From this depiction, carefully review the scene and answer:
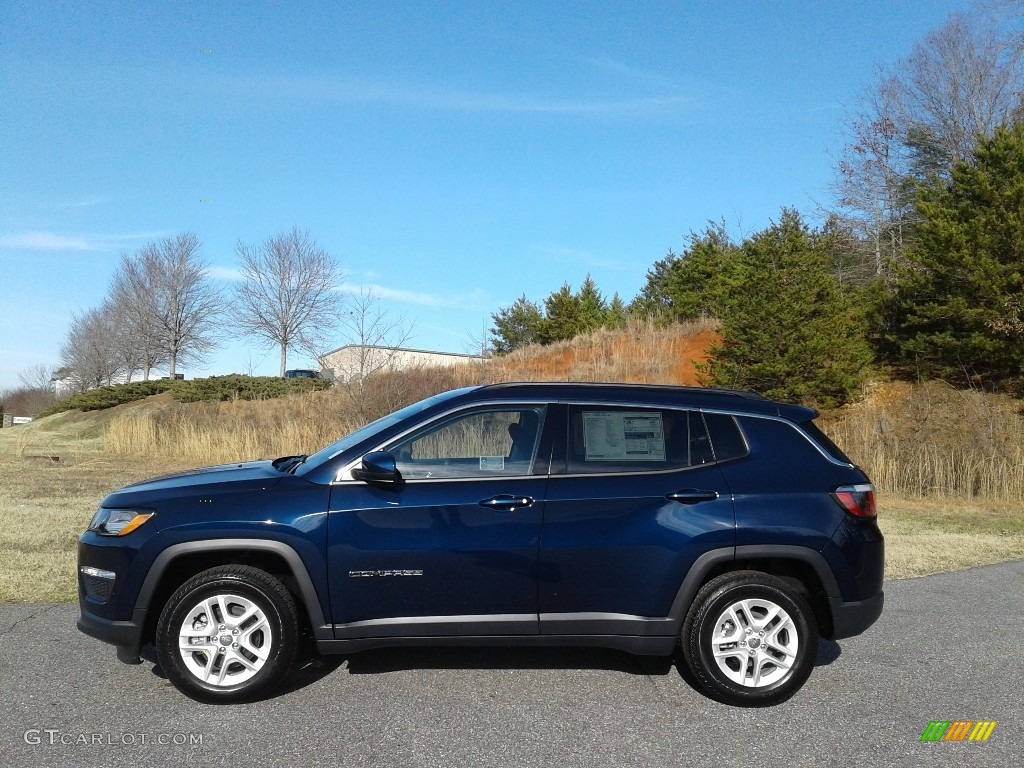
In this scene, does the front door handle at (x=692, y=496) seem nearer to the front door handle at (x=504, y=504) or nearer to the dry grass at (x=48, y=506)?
the front door handle at (x=504, y=504)

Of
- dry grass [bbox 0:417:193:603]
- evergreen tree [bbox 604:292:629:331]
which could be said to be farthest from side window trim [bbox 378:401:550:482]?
evergreen tree [bbox 604:292:629:331]

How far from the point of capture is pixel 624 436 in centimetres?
496

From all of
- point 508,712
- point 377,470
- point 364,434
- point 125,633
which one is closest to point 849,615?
point 508,712

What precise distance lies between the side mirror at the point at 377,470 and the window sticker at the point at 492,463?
0.53 metres

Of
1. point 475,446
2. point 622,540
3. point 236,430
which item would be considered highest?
point 236,430

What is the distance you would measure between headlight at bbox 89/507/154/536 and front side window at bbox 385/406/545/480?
4.49 ft

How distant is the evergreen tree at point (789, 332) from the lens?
20891 millimetres

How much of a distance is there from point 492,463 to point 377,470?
702 mm

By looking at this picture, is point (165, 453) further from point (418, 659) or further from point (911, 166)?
point (911, 166)

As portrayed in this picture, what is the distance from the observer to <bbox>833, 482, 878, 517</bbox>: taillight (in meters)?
4.85

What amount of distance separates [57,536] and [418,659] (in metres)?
6.17

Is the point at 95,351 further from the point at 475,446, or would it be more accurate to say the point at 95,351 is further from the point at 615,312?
the point at 475,446

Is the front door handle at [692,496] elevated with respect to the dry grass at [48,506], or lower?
elevated

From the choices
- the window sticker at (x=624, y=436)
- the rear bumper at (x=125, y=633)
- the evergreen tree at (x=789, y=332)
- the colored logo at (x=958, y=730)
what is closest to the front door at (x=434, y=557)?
the window sticker at (x=624, y=436)
